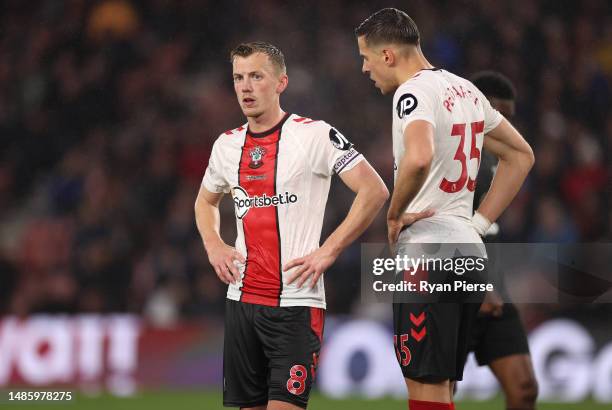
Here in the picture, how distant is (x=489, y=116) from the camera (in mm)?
4988

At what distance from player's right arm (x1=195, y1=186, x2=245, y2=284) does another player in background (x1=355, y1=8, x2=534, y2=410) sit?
0.77 m

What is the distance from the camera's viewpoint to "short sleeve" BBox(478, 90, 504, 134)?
16.2 ft

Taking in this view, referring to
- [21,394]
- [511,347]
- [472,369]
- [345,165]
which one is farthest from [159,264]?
[345,165]

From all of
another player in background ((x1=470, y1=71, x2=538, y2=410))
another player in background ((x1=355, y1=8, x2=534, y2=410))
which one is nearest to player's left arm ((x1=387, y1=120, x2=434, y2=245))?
another player in background ((x1=355, y1=8, x2=534, y2=410))

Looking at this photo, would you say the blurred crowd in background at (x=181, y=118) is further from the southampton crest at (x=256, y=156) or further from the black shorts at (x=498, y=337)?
the southampton crest at (x=256, y=156)

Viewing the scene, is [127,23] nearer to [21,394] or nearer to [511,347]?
[21,394]

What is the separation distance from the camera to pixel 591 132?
37.0ft

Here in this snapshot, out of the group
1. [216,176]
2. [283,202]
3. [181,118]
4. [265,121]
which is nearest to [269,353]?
[283,202]

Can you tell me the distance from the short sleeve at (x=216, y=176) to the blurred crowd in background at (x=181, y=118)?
194 inches

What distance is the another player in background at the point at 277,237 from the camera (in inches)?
187

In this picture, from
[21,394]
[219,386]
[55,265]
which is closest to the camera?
[21,394]

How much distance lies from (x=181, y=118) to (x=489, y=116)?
7247 mm

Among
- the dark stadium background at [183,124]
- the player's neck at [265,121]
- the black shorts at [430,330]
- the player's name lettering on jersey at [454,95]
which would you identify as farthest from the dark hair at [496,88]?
the dark stadium background at [183,124]

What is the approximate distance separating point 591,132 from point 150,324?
5.23 m
